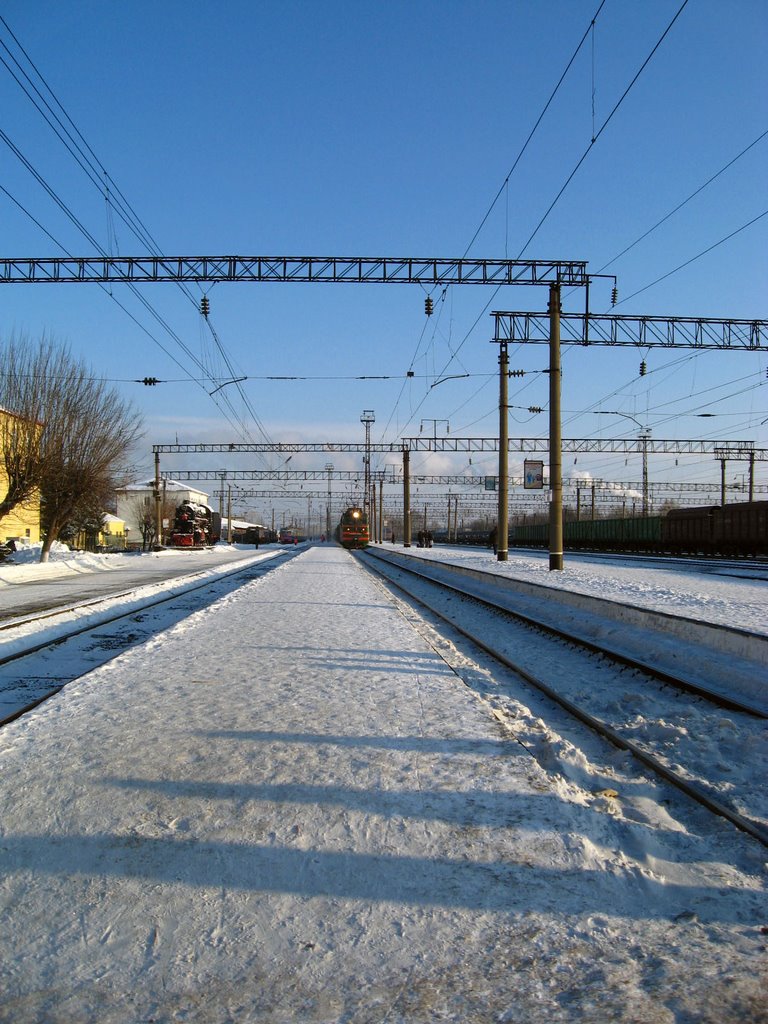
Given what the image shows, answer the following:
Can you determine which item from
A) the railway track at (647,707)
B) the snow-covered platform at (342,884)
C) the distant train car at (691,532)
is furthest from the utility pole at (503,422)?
the snow-covered platform at (342,884)

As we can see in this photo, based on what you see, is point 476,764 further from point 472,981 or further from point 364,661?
point 364,661

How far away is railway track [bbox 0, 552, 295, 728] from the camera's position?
841 cm

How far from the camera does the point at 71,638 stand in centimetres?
1220

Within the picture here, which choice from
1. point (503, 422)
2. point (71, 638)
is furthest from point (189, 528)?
point (71, 638)

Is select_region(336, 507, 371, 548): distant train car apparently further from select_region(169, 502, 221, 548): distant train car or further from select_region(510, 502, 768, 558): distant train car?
select_region(510, 502, 768, 558): distant train car

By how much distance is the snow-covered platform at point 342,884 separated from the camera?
111 inches

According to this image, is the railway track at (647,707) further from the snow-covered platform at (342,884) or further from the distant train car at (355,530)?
the distant train car at (355,530)

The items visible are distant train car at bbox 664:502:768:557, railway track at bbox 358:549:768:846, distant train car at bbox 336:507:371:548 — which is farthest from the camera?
distant train car at bbox 336:507:371:548

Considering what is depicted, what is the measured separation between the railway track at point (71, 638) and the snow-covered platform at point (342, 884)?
2.48 m

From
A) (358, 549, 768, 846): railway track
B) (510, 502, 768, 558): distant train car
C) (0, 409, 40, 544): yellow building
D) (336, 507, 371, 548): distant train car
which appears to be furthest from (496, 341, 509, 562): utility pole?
(336, 507, 371, 548): distant train car

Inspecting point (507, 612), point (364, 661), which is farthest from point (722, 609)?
point (364, 661)

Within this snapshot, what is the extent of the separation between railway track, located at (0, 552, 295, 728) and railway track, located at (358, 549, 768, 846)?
5414 mm

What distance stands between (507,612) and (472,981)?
44.4 feet

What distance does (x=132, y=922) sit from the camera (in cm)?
322
